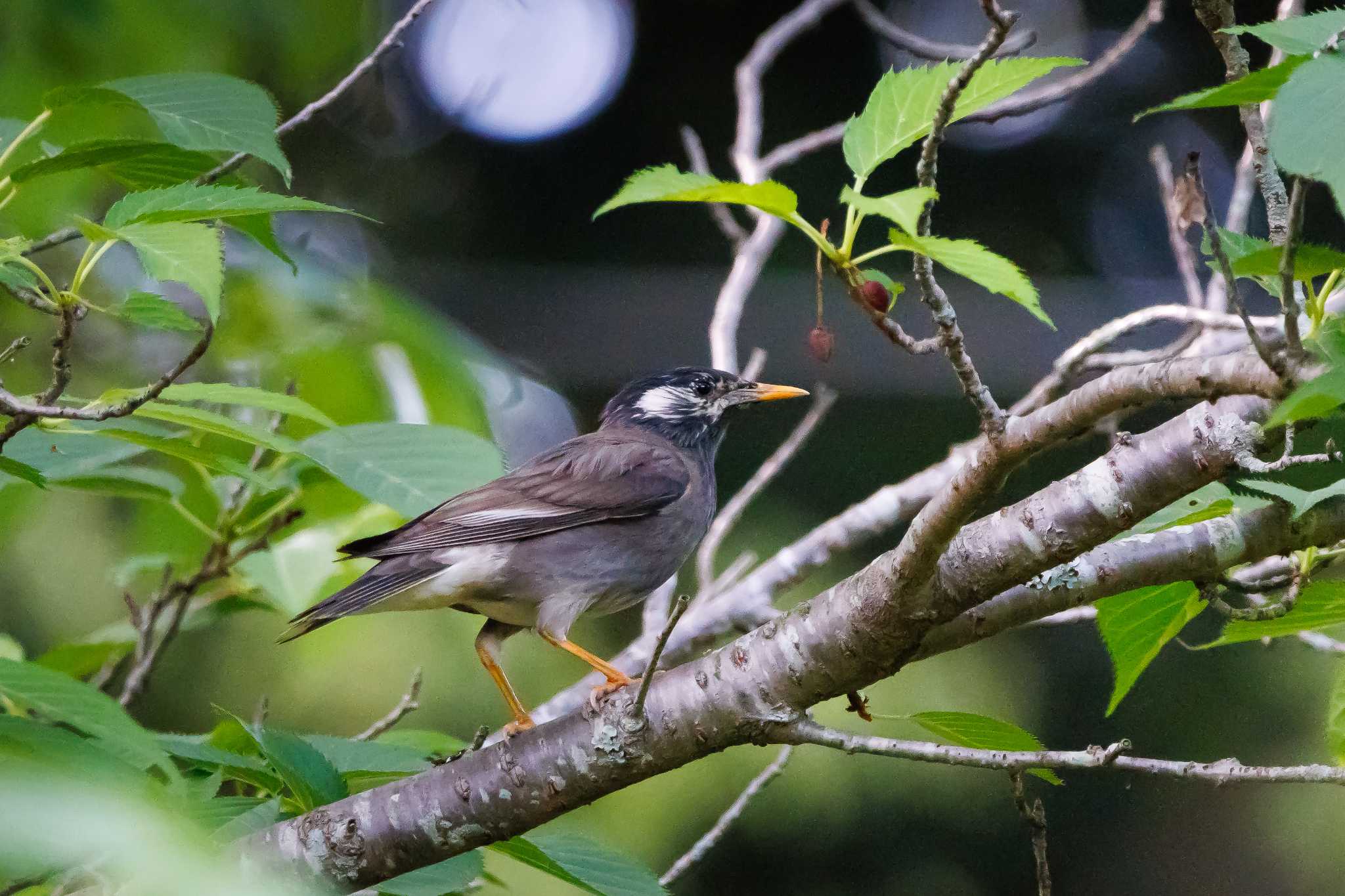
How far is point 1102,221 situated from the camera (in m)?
8.86

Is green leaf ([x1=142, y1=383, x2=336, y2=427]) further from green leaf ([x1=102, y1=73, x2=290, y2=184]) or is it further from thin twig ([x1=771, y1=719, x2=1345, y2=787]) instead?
thin twig ([x1=771, y1=719, x2=1345, y2=787])

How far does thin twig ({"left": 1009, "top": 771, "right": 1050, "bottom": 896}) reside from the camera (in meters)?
1.83

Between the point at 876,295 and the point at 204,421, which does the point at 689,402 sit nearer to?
the point at 204,421

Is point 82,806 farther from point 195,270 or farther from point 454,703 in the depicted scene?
point 454,703

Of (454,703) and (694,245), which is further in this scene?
(694,245)

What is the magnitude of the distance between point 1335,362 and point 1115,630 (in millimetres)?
818

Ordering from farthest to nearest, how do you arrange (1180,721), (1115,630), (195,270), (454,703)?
(1180,721)
(454,703)
(1115,630)
(195,270)

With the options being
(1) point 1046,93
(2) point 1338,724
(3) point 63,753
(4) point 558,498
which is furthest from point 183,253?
(1) point 1046,93

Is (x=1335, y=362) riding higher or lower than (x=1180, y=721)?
higher

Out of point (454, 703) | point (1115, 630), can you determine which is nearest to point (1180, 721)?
point (454, 703)

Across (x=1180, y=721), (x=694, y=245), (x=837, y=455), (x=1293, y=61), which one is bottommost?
(x=1180, y=721)

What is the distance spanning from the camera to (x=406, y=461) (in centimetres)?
215

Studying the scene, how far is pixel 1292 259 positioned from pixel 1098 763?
76 cm

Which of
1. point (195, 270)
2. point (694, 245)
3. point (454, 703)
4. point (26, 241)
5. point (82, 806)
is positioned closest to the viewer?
point (82, 806)
